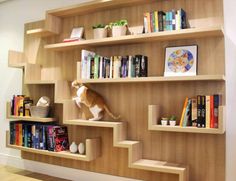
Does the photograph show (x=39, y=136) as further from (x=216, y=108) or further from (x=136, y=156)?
(x=216, y=108)

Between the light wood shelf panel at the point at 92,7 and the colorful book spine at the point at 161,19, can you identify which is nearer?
the colorful book spine at the point at 161,19

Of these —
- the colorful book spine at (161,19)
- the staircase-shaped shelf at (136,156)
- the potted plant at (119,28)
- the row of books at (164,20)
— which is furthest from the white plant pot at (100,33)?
the staircase-shaped shelf at (136,156)

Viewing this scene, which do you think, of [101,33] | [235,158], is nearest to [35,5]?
[101,33]

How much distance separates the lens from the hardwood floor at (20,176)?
2709 millimetres

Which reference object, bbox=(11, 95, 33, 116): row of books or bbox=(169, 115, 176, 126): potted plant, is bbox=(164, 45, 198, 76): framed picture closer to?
bbox=(169, 115, 176, 126): potted plant

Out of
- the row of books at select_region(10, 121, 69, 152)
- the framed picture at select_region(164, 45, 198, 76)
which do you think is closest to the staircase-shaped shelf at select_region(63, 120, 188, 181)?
the row of books at select_region(10, 121, 69, 152)

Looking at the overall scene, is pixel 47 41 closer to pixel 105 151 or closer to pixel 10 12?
pixel 10 12

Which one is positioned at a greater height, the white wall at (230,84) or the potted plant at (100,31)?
the potted plant at (100,31)

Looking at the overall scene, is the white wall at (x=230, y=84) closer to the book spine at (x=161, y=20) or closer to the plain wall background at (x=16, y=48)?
the book spine at (x=161, y=20)

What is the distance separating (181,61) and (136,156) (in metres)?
0.93

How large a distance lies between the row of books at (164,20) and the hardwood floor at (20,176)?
1920 mm

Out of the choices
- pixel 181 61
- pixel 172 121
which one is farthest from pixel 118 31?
pixel 172 121

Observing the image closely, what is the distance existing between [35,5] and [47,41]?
596mm

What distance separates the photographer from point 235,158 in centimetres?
193
